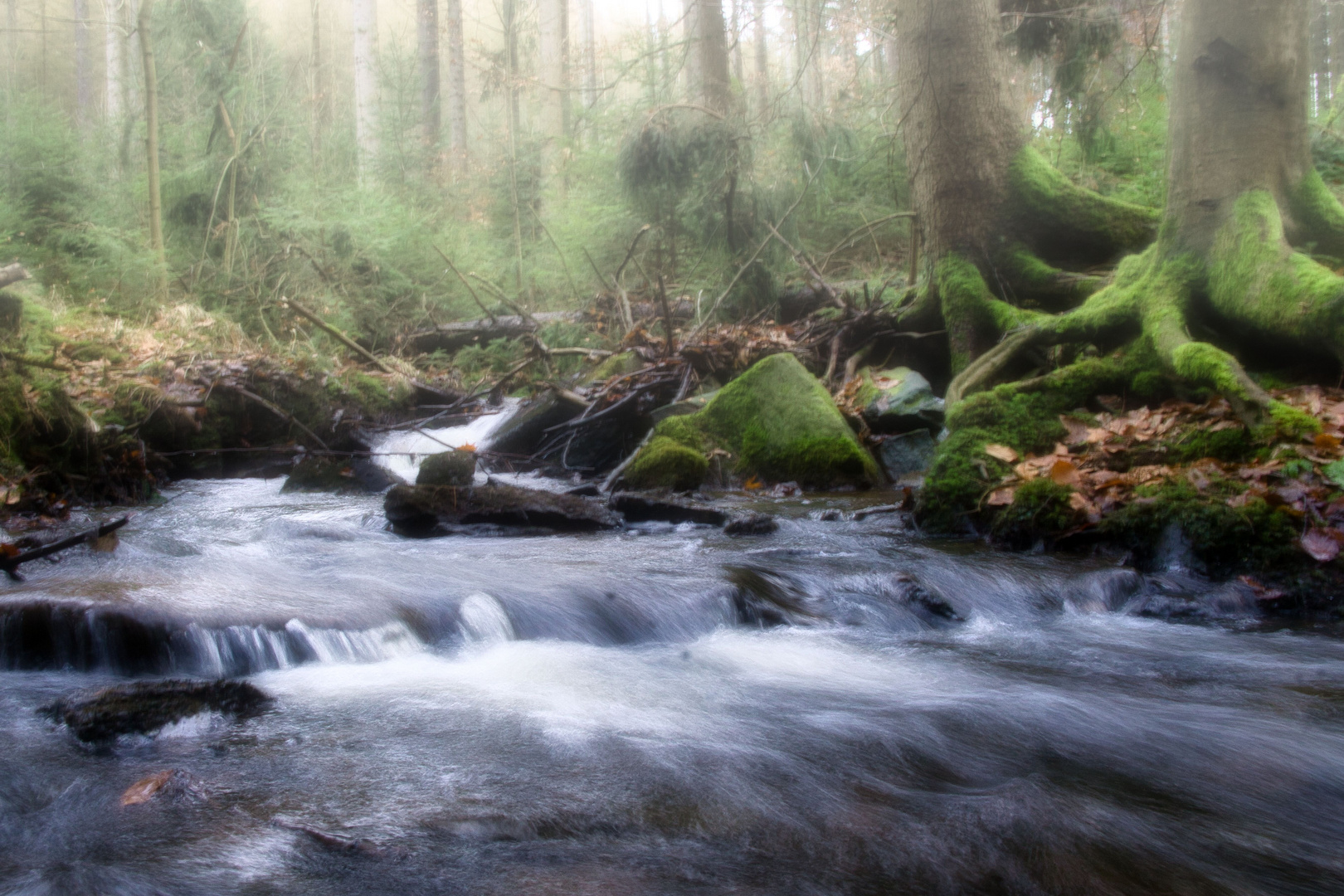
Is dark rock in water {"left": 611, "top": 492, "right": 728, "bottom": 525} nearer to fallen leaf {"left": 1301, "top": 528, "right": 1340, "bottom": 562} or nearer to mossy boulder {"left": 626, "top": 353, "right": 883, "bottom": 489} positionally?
mossy boulder {"left": 626, "top": 353, "right": 883, "bottom": 489}

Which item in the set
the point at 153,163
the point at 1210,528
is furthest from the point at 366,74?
the point at 1210,528

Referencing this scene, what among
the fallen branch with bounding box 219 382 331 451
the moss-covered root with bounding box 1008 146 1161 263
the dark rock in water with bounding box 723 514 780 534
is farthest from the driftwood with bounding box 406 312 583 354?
the dark rock in water with bounding box 723 514 780 534

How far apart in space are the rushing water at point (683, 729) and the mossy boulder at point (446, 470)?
170cm

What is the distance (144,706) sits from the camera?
318cm

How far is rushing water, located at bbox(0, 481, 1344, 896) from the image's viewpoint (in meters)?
2.38

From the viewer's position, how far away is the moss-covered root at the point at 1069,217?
27.8 ft

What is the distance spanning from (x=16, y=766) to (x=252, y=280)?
41.2 feet

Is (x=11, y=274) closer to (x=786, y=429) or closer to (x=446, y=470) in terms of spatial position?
Result: (x=446, y=470)

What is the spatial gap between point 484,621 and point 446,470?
120 inches

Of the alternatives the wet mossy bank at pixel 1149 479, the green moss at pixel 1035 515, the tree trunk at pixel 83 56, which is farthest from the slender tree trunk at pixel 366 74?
the green moss at pixel 1035 515

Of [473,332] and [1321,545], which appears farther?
[473,332]

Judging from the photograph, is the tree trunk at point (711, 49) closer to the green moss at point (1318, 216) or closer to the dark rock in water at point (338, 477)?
the dark rock in water at point (338, 477)

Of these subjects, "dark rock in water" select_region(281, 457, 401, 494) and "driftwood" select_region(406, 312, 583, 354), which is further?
"driftwood" select_region(406, 312, 583, 354)

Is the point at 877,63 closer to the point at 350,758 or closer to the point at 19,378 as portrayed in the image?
the point at 19,378
